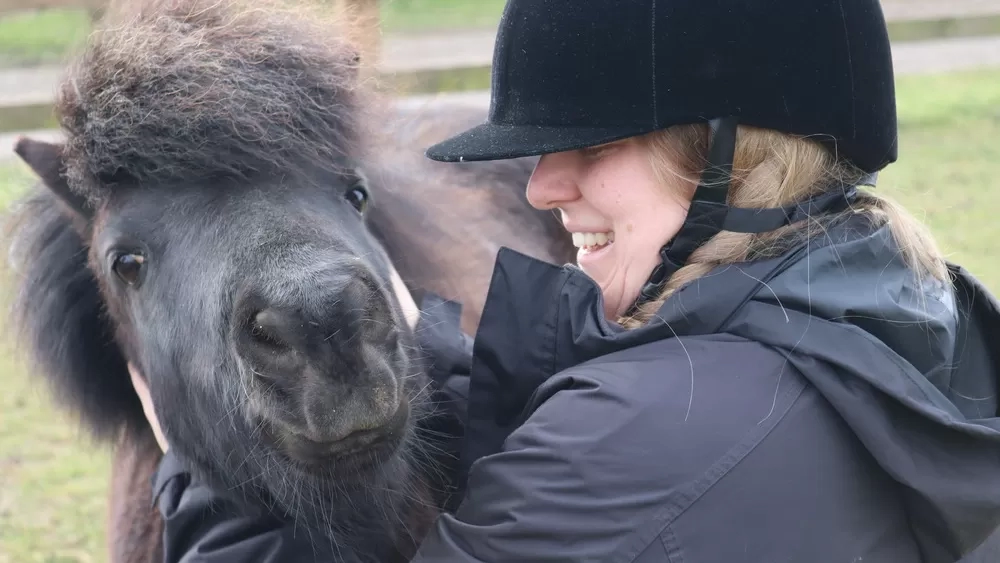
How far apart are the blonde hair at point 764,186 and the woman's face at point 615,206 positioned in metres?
0.03

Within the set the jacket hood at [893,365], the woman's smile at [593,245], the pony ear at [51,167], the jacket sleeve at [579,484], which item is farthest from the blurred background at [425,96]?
the jacket sleeve at [579,484]

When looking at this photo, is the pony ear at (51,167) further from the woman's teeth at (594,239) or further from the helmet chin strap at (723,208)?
Answer: the helmet chin strap at (723,208)

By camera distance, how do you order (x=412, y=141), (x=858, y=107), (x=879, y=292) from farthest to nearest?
(x=412, y=141) → (x=858, y=107) → (x=879, y=292)

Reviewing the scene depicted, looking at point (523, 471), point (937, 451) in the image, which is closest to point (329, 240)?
point (523, 471)

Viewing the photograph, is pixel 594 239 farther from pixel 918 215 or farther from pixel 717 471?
pixel 918 215

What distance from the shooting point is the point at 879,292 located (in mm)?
1435

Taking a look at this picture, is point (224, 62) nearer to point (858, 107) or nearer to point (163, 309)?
point (163, 309)

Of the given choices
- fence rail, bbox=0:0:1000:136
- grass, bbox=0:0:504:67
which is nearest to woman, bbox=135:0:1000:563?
fence rail, bbox=0:0:1000:136

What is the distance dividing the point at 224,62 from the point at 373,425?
89cm

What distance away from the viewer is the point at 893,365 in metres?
1.35

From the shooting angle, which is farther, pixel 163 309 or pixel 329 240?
pixel 163 309

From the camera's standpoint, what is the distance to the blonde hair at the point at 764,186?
1.56 meters

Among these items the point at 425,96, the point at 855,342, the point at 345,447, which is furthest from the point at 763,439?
the point at 425,96

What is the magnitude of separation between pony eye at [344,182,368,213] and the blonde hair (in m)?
0.78
